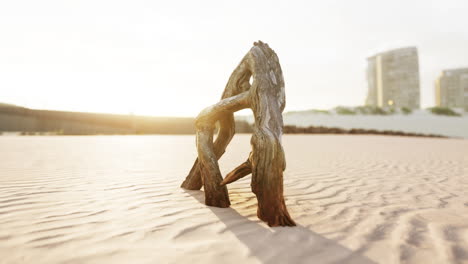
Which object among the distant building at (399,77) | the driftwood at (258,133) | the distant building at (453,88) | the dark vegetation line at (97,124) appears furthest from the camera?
the distant building at (453,88)

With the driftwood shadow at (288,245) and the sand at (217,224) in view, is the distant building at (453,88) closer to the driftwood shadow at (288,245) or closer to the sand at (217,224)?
the sand at (217,224)

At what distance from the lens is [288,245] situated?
2105 mm

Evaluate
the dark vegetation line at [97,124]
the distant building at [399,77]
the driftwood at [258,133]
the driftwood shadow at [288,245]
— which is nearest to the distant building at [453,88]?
the distant building at [399,77]

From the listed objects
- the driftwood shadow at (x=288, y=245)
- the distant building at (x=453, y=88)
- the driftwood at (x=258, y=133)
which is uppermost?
the distant building at (x=453, y=88)

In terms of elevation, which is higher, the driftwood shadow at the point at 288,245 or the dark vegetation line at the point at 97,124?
the dark vegetation line at the point at 97,124

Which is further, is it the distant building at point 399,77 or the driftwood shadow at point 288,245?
the distant building at point 399,77

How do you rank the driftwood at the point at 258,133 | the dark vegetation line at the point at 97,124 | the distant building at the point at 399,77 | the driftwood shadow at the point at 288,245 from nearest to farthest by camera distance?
the driftwood shadow at the point at 288,245
the driftwood at the point at 258,133
the dark vegetation line at the point at 97,124
the distant building at the point at 399,77

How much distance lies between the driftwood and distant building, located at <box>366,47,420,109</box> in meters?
32.5

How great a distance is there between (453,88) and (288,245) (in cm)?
4397

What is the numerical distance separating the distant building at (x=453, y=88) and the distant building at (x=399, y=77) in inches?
321

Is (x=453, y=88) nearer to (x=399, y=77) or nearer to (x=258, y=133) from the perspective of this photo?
(x=399, y=77)

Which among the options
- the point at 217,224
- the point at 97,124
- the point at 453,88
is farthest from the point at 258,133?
the point at 453,88

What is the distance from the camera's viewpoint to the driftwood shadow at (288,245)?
1.91m

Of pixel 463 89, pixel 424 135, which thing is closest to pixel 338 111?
pixel 424 135
